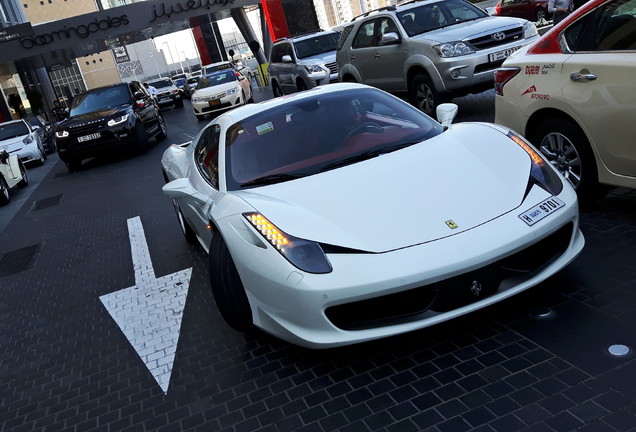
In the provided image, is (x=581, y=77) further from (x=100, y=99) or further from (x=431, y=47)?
(x=100, y=99)

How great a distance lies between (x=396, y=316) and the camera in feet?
10.5

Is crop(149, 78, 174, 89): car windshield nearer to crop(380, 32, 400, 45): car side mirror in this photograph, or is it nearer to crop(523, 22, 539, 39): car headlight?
crop(380, 32, 400, 45): car side mirror

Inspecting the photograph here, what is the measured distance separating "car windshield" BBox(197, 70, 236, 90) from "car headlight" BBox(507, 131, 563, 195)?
18.6 meters

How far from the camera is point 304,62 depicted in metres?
15.7

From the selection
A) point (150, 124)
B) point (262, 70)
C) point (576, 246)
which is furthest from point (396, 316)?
point (262, 70)

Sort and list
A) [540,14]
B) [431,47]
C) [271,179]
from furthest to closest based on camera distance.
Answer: [540,14] < [431,47] < [271,179]

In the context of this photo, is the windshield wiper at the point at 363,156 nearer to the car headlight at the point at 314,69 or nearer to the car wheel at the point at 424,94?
the car wheel at the point at 424,94

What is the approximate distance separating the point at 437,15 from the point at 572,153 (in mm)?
6534

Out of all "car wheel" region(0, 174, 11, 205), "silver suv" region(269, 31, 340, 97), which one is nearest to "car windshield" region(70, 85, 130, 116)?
"car wheel" region(0, 174, 11, 205)

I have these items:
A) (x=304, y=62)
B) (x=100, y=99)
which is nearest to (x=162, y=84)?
(x=100, y=99)

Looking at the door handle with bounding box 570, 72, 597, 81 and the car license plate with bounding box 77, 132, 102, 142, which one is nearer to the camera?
the door handle with bounding box 570, 72, 597, 81

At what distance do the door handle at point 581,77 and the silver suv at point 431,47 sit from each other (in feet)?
15.7

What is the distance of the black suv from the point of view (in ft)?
47.5

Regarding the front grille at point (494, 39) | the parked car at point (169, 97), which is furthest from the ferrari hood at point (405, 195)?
the parked car at point (169, 97)
